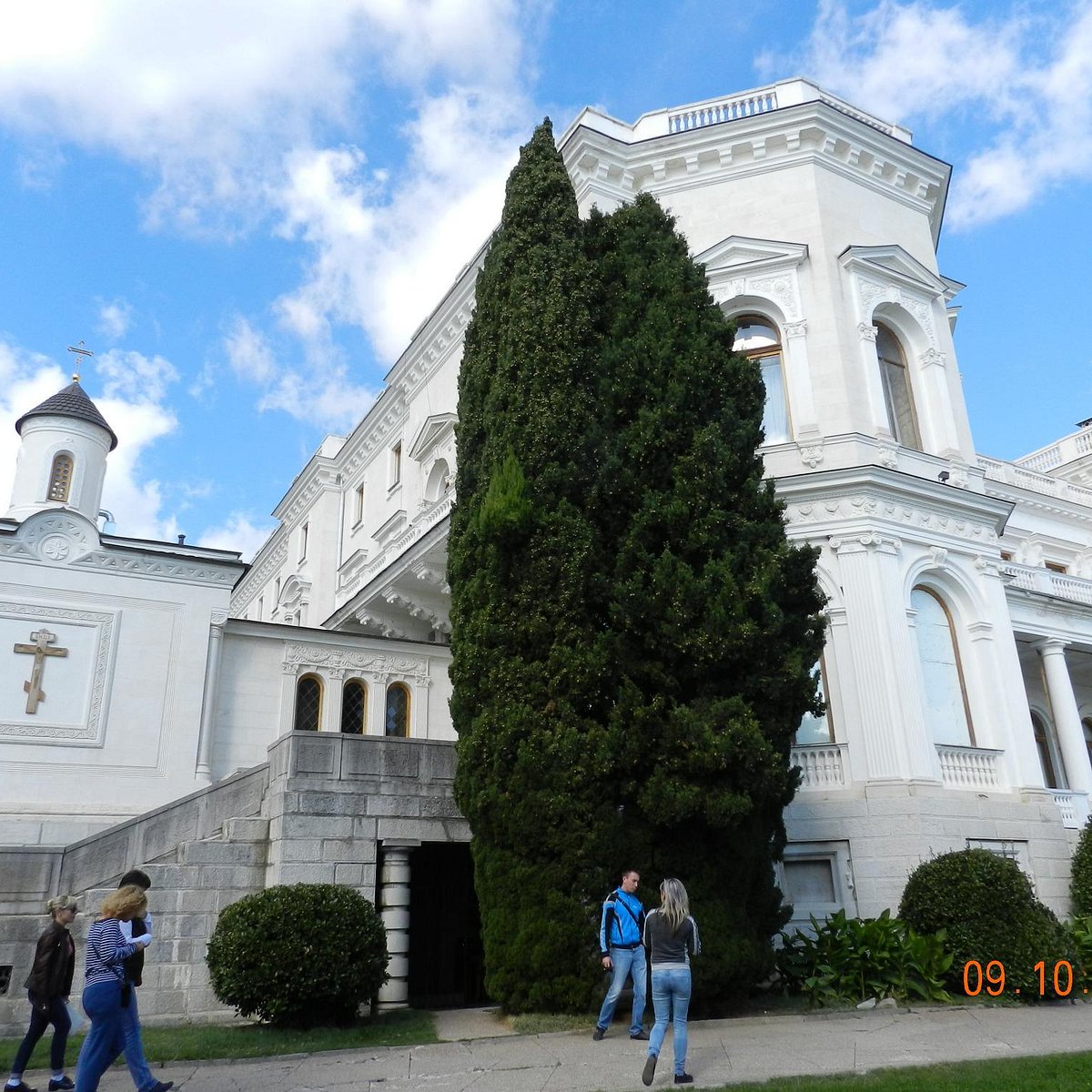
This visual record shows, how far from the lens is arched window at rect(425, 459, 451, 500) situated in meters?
24.5

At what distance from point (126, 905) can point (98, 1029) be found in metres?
0.90

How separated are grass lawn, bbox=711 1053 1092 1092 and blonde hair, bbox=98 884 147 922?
16.0 feet

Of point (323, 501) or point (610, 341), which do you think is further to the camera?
point (323, 501)

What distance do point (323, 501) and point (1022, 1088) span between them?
27947 millimetres

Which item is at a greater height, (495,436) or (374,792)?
(495,436)

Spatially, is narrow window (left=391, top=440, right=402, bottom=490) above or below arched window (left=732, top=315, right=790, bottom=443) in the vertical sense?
above

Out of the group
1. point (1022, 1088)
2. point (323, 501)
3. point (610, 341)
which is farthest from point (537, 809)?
point (323, 501)

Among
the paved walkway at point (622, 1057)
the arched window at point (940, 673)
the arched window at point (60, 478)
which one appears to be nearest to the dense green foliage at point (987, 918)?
the paved walkway at point (622, 1057)

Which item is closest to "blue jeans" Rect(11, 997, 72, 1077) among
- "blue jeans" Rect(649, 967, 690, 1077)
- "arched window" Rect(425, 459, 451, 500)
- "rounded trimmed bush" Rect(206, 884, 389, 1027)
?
"rounded trimmed bush" Rect(206, 884, 389, 1027)

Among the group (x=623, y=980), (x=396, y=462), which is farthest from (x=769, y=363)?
(x=623, y=980)

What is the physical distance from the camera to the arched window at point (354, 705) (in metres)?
20.5

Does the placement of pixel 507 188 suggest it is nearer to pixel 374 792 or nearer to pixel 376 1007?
pixel 374 792

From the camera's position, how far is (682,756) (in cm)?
1135

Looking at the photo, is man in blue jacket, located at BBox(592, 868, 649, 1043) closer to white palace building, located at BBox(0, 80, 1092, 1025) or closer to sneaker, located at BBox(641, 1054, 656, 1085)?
sneaker, located at BBox(641, 1054, 656, 1085)
